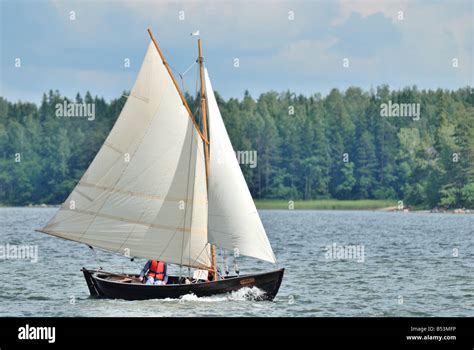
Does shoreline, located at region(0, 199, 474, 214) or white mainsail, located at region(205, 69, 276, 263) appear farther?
shoreline, located at region(0, 199, 474, 214)

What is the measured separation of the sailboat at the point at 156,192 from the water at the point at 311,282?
1.52m

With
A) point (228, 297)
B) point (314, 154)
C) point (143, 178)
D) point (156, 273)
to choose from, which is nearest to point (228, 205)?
point (228, 297)

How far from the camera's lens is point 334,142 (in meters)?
190

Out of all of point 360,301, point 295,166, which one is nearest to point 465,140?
point 295,166

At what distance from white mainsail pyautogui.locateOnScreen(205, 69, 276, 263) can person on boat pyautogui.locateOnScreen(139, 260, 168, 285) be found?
2878 millimetres

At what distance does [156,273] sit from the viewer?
42.3 meters

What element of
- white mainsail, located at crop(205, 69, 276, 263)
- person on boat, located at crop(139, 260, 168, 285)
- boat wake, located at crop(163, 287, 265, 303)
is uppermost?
white mainsail, located at crop(205, 69, 276, 263)

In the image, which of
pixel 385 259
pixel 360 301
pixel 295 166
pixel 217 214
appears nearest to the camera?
pixel 217 214

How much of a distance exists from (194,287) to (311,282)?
43.4 ft

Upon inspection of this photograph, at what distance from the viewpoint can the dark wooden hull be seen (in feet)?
134

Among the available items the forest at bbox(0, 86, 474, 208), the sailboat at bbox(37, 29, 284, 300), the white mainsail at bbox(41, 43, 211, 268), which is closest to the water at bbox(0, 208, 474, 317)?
the sailboat at bbox(37, 29, 284, 300)

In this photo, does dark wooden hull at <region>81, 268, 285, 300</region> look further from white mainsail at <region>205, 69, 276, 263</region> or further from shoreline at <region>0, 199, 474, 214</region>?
shoreline at <region>0, 199, 474, 214</region>
